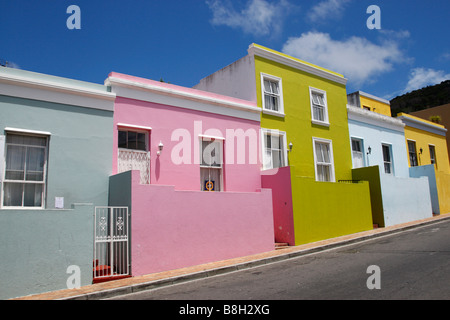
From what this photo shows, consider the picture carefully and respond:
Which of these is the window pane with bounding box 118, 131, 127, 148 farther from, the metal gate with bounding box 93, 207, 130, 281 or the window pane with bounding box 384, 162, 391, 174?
the window pane with bounding box 384, 162, 391, 174

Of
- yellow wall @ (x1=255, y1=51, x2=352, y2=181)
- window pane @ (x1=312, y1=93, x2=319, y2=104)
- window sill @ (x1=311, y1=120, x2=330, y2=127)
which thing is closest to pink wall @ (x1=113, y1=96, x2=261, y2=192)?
yellow wall @ (x1=255, y1=51, x2=352, y2=181)

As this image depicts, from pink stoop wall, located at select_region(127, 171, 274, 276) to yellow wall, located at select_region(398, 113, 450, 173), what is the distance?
1572 cm

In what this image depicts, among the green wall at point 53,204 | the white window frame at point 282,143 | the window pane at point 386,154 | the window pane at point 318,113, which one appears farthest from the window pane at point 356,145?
the green wall at point 53,204

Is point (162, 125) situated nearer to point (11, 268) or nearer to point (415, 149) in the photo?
point (11, 268)

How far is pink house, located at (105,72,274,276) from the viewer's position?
31.5 feet

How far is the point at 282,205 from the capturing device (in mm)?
13227

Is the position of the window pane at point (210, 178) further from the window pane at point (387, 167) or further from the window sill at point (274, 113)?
the window pane at point (387, 167)

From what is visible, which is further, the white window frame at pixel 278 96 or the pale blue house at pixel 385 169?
the pale blue house at pixel 385 169

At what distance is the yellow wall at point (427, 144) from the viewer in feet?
77.8

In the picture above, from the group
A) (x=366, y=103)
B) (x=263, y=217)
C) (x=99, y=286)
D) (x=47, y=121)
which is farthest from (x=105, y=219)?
(x=366, y=103)

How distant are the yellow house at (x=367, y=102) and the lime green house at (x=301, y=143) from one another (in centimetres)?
530

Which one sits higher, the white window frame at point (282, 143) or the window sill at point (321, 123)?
the window sill at point (321, 123)

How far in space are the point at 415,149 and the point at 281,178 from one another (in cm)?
1477

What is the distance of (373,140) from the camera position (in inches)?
795
